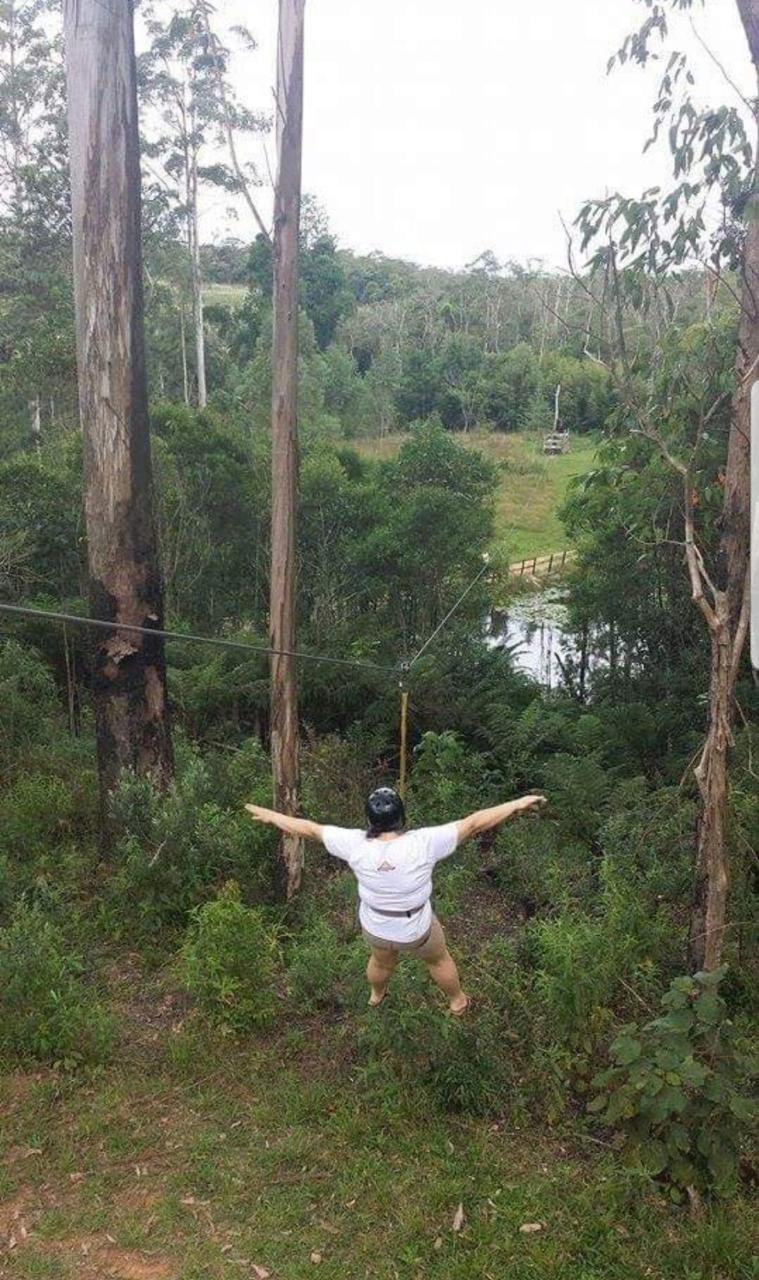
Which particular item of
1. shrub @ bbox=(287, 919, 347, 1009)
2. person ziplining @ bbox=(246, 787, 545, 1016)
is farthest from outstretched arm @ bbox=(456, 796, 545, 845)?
shrub @ bbox=(287, 919, 347, 1009)

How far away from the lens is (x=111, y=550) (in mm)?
6395

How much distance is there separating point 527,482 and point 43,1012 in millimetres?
33356

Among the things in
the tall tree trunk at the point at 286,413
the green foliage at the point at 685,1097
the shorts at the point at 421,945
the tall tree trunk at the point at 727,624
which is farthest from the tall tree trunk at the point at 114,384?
the green foliage at the point at 685,1097

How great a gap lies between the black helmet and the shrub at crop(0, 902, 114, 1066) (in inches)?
74.9

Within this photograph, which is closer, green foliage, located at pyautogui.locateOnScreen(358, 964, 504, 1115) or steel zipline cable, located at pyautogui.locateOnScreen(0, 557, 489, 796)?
steel zipline cable, located at pyautogui.locateOnScreen(0, 557, 489, 796)

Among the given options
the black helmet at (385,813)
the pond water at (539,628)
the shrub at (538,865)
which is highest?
the black helmet at (385,813)

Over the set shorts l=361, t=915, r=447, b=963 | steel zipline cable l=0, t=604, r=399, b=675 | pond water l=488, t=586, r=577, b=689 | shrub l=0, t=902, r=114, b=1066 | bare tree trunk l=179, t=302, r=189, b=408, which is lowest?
pond water l=488, t=586, r=577, b=689

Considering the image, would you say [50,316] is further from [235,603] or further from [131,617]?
[131,617]

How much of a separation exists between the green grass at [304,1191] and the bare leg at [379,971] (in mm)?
434

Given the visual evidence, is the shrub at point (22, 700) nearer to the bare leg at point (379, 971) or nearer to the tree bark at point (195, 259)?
the bare leg at point (379, 971)

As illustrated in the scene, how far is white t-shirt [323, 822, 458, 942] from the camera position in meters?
3.97

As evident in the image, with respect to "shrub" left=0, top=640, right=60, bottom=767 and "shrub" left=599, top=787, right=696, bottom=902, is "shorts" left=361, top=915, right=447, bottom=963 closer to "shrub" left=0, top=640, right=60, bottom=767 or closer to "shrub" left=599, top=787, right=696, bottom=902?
"shrub" left=599, top=787, right=696, bottom=902

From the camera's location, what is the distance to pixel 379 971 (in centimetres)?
434

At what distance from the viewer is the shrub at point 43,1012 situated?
4.65 m
